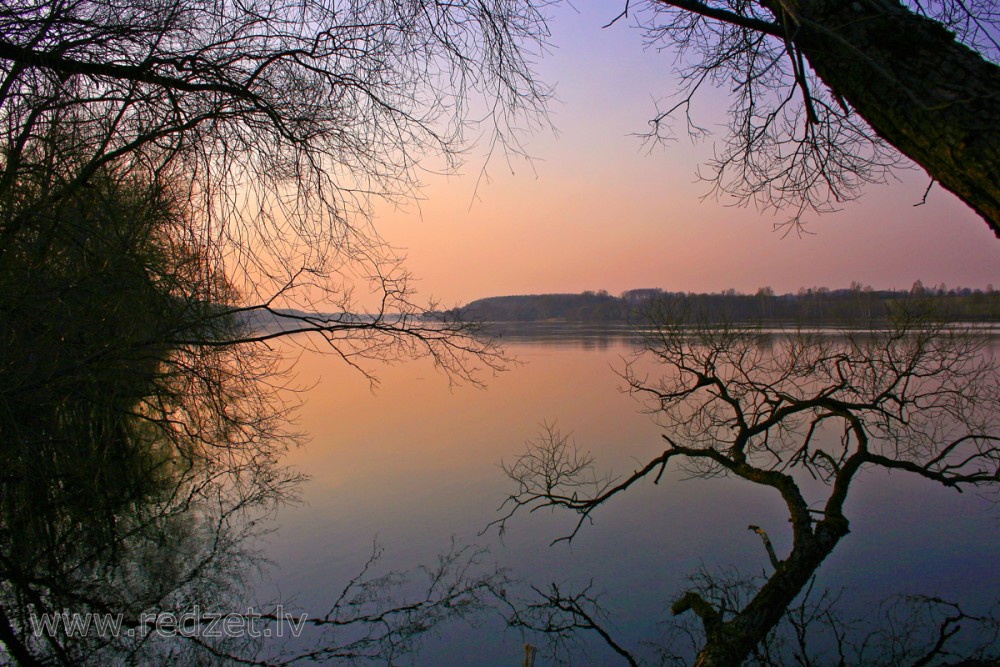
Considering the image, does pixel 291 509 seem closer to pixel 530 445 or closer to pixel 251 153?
pixel 530 445

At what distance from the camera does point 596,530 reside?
652cm

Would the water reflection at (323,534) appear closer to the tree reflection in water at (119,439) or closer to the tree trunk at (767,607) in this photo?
the tree reflection in water at (119,439)

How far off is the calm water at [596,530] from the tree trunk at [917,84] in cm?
390

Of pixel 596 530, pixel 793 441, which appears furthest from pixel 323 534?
pixel 793 441

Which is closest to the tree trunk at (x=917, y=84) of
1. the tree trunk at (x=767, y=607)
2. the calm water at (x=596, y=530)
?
the tree trunk at (x=767, y=607)

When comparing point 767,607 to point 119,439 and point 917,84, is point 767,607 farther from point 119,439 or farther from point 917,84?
point 119,439

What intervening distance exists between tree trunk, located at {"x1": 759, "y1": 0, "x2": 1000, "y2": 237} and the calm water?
390 centimetres

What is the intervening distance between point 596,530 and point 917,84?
566 cm

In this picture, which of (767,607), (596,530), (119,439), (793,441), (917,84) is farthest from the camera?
(793,441)

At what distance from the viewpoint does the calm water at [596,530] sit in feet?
17.2

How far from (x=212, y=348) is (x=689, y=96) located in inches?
154

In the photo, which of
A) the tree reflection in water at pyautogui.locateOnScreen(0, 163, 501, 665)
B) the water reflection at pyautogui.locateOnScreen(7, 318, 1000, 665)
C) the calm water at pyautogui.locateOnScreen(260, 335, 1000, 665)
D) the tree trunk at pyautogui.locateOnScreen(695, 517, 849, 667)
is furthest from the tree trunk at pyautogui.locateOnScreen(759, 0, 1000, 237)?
the calm water at pyautogui.locateOnScreen(260, 335, 1000, 665)

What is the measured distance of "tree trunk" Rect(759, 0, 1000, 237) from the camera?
133cm

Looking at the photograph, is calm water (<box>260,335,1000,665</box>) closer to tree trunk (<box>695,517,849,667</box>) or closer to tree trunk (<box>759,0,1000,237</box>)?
tree trunk (<box>695,517,849,667</box>)
